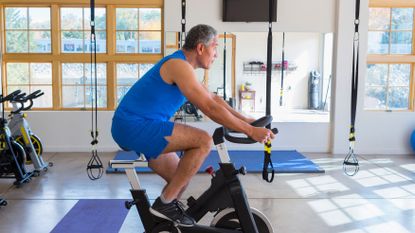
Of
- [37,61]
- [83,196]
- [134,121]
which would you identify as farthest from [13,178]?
[134,121]

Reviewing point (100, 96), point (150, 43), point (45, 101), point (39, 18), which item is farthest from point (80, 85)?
point (150, 43)

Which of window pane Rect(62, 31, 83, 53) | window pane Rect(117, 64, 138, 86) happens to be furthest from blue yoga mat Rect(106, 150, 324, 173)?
window pane Rect(62, 31, 83, 53)

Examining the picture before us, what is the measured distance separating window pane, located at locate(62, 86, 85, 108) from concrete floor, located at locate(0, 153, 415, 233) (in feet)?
4.05

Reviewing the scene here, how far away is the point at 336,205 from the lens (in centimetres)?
461

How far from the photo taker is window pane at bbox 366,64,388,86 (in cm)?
750

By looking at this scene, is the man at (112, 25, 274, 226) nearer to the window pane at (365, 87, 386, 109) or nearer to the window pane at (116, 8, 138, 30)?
the window pane at (116, 8, 138, 30)

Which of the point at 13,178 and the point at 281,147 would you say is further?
the point at 281,147

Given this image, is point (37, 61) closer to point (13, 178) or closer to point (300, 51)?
point (13, 178)

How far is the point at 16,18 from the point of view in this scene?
23.9 ft

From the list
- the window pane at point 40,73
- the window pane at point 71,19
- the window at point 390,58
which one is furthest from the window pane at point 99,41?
the window at point 390,58

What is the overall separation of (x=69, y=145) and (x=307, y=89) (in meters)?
7.85

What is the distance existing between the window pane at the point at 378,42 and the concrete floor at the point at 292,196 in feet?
6.79

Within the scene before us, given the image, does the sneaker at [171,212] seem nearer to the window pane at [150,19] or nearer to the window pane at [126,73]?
the window pane at [126,73]

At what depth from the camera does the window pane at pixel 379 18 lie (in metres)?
7.41
